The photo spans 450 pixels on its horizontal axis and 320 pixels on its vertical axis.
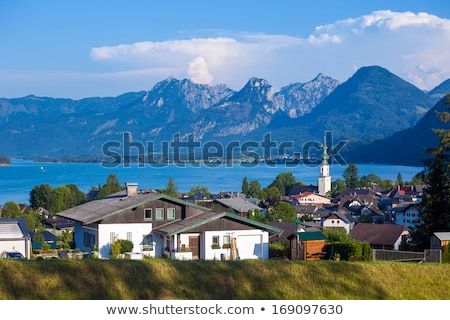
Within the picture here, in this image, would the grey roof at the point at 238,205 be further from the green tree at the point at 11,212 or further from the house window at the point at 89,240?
the house window at the point at 89,240

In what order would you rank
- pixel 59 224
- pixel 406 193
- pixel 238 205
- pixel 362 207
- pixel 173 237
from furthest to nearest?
pixel 406 193 < pixel 362 207 < pixel 238 205 < pixel 59 224 < pixel 173 237

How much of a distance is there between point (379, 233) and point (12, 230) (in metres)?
20.8

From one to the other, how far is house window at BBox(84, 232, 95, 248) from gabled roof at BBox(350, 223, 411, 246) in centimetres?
1711

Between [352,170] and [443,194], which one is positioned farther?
[352,170]

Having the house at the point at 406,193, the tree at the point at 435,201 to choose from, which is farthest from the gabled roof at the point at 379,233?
the house at the point at 406,193

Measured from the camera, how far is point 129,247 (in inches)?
670

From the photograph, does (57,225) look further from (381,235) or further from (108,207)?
(108,207)

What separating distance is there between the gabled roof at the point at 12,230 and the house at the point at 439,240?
10.6m

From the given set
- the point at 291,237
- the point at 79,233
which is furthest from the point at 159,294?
the point at 79,233

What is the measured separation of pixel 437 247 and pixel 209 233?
5868 mm

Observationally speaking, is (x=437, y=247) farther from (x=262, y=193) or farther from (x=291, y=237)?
(x=262, y=193)

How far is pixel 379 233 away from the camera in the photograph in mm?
33906

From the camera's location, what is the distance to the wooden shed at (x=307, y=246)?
1619 cm

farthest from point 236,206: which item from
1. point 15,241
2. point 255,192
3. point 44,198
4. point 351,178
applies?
point 351,178
